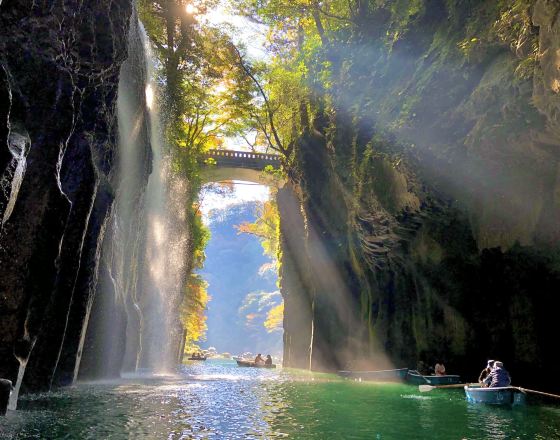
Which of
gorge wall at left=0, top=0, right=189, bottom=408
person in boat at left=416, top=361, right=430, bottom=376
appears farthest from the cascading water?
person in boat at left=416, top=361, right=430, bottom=376

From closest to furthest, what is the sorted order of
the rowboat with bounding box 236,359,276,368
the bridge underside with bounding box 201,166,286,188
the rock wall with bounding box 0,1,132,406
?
the rock wall with bounding box 0,1,132,406
the bridge underside with bounding box 201,166,286,188
the rowboat with bounding box 236,359,276,368

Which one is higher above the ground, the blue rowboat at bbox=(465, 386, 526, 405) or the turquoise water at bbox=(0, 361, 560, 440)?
the blue rowboat at bbox=(465, 386, 526, 405)

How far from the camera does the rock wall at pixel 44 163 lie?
827 centimetres

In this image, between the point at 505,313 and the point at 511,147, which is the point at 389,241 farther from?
the point at 511,147

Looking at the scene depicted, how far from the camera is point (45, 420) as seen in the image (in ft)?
24.7

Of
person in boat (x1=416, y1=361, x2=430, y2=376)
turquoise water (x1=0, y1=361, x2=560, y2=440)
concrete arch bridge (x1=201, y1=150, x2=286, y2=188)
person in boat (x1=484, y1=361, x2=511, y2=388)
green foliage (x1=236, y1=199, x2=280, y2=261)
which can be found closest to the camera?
turquoise water (x1=0, y1=361, x2=560, y2=440)

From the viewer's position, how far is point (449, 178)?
1570 centimetres

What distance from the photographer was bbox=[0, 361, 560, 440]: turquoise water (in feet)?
23.3

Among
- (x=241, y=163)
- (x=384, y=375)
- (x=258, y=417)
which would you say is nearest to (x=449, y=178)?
(x=384, y=375)

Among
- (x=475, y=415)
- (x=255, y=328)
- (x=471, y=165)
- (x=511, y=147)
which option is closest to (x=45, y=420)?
(x=475, y=415)

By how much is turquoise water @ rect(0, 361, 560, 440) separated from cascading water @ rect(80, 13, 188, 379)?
441 cm

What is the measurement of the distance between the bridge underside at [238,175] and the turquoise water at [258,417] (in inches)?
977

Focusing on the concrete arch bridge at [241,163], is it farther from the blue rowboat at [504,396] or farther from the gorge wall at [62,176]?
the blue rowboat at [504,396]

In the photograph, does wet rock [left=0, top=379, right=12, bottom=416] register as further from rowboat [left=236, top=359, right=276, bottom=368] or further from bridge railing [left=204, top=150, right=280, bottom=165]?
rowboat [left=236, top=359, right=276, bottom=368]
